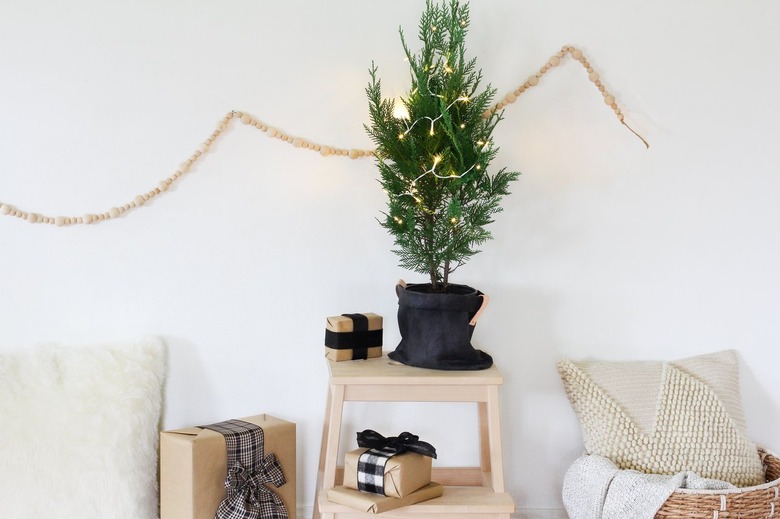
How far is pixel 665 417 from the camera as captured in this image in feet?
6.02

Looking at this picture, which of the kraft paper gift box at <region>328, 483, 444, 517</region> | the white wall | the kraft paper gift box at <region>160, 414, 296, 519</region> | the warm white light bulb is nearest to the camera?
the kraft paper gift box at <region>328, 483, 444, 517</region>

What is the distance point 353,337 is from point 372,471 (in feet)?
1.03

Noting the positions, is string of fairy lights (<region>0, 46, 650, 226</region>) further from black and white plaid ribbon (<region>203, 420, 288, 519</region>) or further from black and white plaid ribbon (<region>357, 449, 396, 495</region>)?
black and white plaid ribbon (<region>357, 449, 396, 495</region>)

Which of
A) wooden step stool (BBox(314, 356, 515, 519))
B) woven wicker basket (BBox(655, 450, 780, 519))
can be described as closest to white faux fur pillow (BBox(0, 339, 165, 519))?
wooden step stool (BBox(314, 356, 515, 519))

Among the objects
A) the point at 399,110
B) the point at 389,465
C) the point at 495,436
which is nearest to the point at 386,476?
the point at 389,465

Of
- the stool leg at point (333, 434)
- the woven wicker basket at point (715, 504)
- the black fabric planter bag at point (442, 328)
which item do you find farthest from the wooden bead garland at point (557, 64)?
the woven wicker basket at point (715, 504)

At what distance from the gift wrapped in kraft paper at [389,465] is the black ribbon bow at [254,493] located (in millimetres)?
220

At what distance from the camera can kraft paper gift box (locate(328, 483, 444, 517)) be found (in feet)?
5.01

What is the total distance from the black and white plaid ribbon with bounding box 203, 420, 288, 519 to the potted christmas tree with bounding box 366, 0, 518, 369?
1.34 ft

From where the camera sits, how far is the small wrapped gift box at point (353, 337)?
1720 millimetres

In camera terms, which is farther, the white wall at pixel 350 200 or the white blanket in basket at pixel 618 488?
the white wall at pixel 350 200

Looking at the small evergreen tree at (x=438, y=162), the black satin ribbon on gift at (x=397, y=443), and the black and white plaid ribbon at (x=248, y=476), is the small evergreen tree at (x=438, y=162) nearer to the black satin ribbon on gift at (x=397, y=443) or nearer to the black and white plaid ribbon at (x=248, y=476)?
the black satin ribbon on gift at (x=397, y=443)

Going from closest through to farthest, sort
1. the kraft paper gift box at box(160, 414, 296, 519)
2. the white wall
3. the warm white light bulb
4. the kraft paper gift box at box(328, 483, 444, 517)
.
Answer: the kraft paper gift box at box(328, 483, 444, 517) → the kraft paper gift box at box(160, 414, 296, 519) → the warm white light bulb → the white wall

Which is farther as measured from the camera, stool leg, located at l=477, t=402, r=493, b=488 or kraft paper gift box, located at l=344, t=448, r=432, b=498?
stool leg, located at l=477, t=402, r=493, b=488
